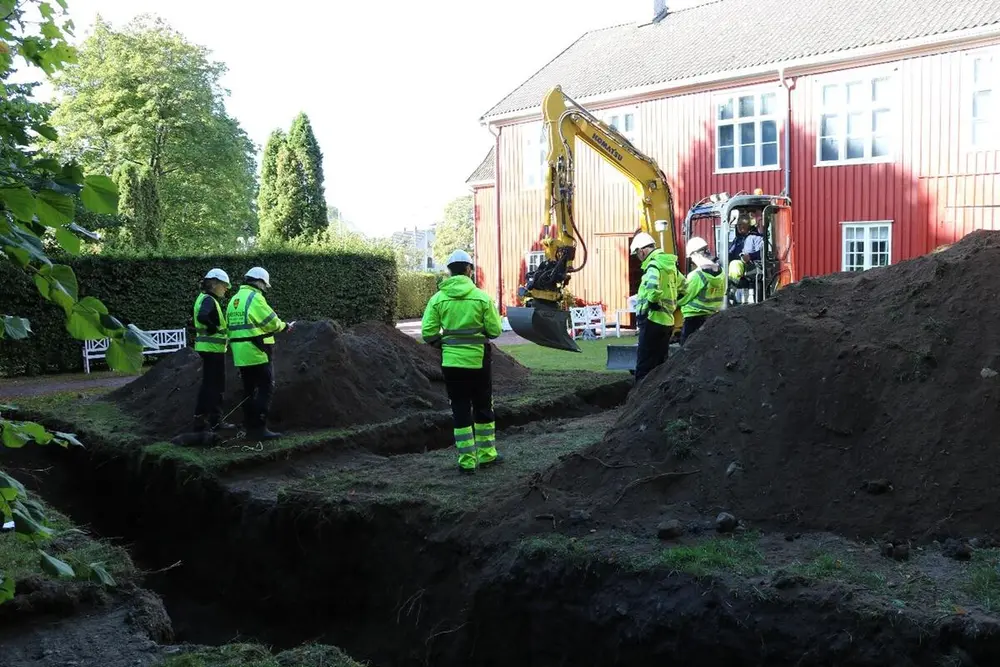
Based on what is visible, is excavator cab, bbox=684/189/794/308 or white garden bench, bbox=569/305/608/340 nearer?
excavator cab, bbox=684/189/794/308

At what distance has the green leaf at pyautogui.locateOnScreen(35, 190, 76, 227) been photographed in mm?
1920

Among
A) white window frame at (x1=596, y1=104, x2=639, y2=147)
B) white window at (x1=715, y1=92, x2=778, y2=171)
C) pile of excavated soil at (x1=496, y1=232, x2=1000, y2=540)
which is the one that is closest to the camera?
pile of excavated soil at (x1=496, y1=232, x2=1000, y2=540)

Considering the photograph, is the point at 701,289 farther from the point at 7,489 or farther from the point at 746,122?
the point at 746,122

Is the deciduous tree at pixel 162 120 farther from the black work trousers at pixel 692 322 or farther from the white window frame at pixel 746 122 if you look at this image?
the black work trousers at pixel 692 322

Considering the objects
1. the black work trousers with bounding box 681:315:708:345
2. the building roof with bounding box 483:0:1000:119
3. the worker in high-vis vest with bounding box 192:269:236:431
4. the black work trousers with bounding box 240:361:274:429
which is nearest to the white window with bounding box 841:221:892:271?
the building roof with bounding box 483:0:1000:119

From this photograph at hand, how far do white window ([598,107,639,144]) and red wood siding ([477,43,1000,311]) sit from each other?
0.61ft

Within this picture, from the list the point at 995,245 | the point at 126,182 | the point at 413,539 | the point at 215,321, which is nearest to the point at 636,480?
the point at 413,539

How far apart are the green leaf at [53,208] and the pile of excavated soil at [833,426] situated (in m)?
4.78

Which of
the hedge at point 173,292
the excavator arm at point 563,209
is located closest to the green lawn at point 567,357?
the excavator arm at point 563,209

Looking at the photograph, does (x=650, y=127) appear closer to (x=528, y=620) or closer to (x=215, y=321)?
(x=215, y=321)

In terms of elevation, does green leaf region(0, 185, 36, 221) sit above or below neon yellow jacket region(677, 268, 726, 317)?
above

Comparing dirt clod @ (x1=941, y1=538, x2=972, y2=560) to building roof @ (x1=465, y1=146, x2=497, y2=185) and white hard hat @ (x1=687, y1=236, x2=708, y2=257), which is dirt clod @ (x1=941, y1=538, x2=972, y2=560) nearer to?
white hard hat @ (x1=687, y1=236, x2=708, y2=257)

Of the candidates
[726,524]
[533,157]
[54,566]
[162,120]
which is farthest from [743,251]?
[162,120]

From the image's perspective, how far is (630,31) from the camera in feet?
88.8
